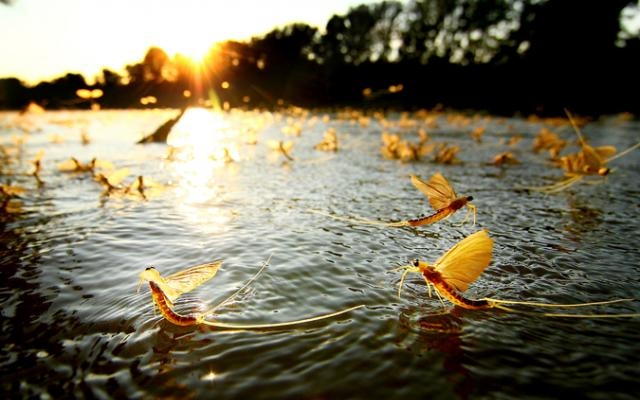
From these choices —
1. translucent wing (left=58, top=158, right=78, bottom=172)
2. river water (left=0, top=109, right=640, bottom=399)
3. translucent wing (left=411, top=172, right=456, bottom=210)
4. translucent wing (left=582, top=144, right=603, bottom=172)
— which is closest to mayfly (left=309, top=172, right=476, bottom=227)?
translucent wing (left=411, top=172, right=456, bottom=210)

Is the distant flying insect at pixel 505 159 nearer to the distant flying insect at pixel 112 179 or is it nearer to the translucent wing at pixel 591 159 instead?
the translucent wing at pixel 591 159

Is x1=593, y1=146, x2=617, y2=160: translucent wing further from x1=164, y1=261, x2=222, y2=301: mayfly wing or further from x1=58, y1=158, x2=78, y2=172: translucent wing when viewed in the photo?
x1=58, y1=158, x2=78, y2=172: translucent wing

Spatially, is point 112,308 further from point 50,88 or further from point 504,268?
point 50,88

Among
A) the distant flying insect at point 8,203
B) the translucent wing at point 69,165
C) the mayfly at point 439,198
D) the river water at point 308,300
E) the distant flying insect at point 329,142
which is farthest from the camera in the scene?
the distant flying insect at point 329,142

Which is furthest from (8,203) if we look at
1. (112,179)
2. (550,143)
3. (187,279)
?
(550,143)

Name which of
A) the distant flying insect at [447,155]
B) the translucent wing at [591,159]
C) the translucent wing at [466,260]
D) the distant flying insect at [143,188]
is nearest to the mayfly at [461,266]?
the translucent wing at [466,260]
